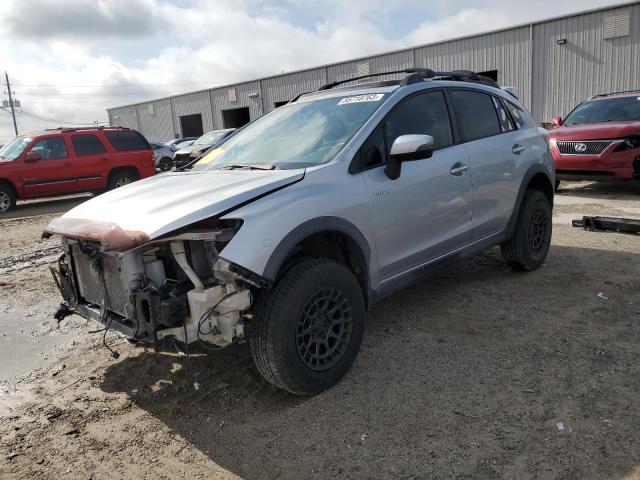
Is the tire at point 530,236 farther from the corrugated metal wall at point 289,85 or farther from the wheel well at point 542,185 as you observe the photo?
the corrugated metal wall at point 289,85

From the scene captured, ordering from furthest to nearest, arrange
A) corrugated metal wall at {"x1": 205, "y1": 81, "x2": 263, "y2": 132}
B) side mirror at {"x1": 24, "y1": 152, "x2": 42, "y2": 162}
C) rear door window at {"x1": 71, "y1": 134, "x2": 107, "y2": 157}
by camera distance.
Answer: corrugated metal wall at {"x1": 205, "y1": 81, "x2": 263, "y2": 132}, rear door window at {"x1": 71, "y1": 134, "x2": 107, "y2": 157}, side mirror at {"x1": 24, "y1": 152, "x2": 42, "y2": 162}

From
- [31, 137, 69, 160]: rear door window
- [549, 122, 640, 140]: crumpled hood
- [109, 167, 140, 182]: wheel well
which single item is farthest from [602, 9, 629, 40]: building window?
[31, 137, 69, 160]: rear door window

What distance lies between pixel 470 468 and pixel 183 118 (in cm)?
3809

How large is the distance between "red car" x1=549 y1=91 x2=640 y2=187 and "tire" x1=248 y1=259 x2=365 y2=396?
7.75 m

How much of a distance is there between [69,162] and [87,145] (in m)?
0.68

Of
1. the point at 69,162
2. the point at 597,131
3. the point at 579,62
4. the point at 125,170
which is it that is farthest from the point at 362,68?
the point at 597,131

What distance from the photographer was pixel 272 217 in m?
2.80

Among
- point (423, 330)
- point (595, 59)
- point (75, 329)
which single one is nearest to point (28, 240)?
point (75, 329)

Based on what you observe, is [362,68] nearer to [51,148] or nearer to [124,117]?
[51,148]

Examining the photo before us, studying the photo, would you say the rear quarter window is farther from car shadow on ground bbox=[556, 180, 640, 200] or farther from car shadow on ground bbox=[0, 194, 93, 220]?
car shadow on ground bbox=[556, 180, 640, 200]

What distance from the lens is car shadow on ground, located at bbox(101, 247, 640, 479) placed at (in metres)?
2.49

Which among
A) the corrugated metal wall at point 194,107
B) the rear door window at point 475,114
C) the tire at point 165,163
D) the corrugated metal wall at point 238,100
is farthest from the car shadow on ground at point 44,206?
the corrugated metal wall at point 194,107

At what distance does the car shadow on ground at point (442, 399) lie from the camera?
2.49 metres

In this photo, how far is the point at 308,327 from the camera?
9.80 feet
